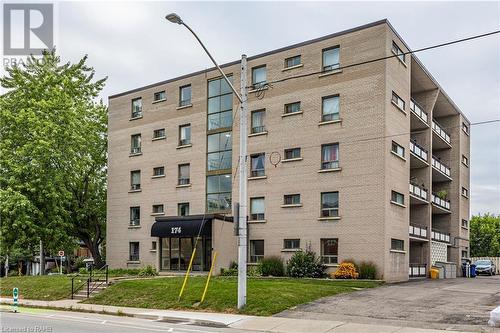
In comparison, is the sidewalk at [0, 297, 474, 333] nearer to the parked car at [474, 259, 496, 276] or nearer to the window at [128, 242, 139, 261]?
the window at [128, 242, 139, 261]

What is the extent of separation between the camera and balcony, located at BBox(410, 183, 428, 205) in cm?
3568

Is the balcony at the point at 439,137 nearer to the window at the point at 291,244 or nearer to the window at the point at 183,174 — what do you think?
the window at the point at 291,244

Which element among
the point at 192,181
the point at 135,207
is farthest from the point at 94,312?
the point at 135,207

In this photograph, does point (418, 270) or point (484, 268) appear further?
point (484, 268)

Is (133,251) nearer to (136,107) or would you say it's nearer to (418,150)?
(136,107)

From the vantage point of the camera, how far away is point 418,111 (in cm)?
3778

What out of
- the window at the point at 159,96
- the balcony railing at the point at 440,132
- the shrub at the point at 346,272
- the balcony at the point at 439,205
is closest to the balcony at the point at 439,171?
the balcony at the point at 439,205

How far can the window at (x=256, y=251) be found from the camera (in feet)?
114

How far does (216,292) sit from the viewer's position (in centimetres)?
2248

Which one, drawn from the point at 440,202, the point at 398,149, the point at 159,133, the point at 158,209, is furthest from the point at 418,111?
the point at 158,209

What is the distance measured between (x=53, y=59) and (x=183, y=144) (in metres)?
14.6

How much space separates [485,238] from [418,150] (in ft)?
172

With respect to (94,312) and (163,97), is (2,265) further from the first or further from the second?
(94,312)

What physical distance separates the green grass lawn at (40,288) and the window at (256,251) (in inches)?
427
